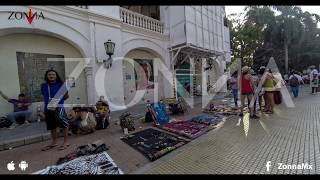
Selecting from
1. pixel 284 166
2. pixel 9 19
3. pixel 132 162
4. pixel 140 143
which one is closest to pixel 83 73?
pixel 9 19

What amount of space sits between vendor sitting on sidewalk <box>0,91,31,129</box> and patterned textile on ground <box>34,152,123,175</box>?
15.0 ft

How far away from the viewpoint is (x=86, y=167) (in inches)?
165

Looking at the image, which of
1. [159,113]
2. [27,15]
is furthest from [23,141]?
[27,15]

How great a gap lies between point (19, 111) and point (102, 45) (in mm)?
4417

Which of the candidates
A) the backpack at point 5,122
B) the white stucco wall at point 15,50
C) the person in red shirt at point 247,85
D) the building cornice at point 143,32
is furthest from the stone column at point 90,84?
the person in red shirt at point 247,85

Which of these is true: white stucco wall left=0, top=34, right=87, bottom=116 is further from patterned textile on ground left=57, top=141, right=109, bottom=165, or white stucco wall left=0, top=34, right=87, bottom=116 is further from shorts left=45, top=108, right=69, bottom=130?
patterned textile on ground left=57, top=141, right=109, bottom=165

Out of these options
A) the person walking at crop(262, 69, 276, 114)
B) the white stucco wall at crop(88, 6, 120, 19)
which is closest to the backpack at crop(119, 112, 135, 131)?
the person walking at crop(262, 69, 276, 114)

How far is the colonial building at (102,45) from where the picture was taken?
828 cm

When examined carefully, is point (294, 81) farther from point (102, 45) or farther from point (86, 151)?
point (86, 151)
